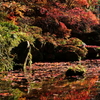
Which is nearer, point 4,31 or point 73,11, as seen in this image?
point 4,31

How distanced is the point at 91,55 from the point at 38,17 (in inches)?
193

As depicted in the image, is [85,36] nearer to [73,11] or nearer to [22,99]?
[73,11]

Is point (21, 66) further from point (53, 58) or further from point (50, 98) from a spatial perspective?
point (50, 98)

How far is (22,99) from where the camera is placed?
4109 mm

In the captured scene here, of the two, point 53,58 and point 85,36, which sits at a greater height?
point 85,36

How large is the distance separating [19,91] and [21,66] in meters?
4.61

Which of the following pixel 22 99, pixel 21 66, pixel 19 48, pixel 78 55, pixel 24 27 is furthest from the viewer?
pixel 78 55

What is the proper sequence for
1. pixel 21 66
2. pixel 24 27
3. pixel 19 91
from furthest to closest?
1. pixel 24 27
2. pixel 21 66
3. pixel 19 91

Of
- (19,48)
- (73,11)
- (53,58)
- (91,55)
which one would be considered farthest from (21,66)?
(91,55)

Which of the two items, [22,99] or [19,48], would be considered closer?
[22,99]

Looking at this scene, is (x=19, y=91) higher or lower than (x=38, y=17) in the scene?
lower

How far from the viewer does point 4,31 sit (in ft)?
21.2

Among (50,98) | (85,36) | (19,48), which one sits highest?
(85,36)

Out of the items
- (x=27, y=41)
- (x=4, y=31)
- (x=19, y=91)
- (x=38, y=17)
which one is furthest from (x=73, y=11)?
(x=19, y=91)
